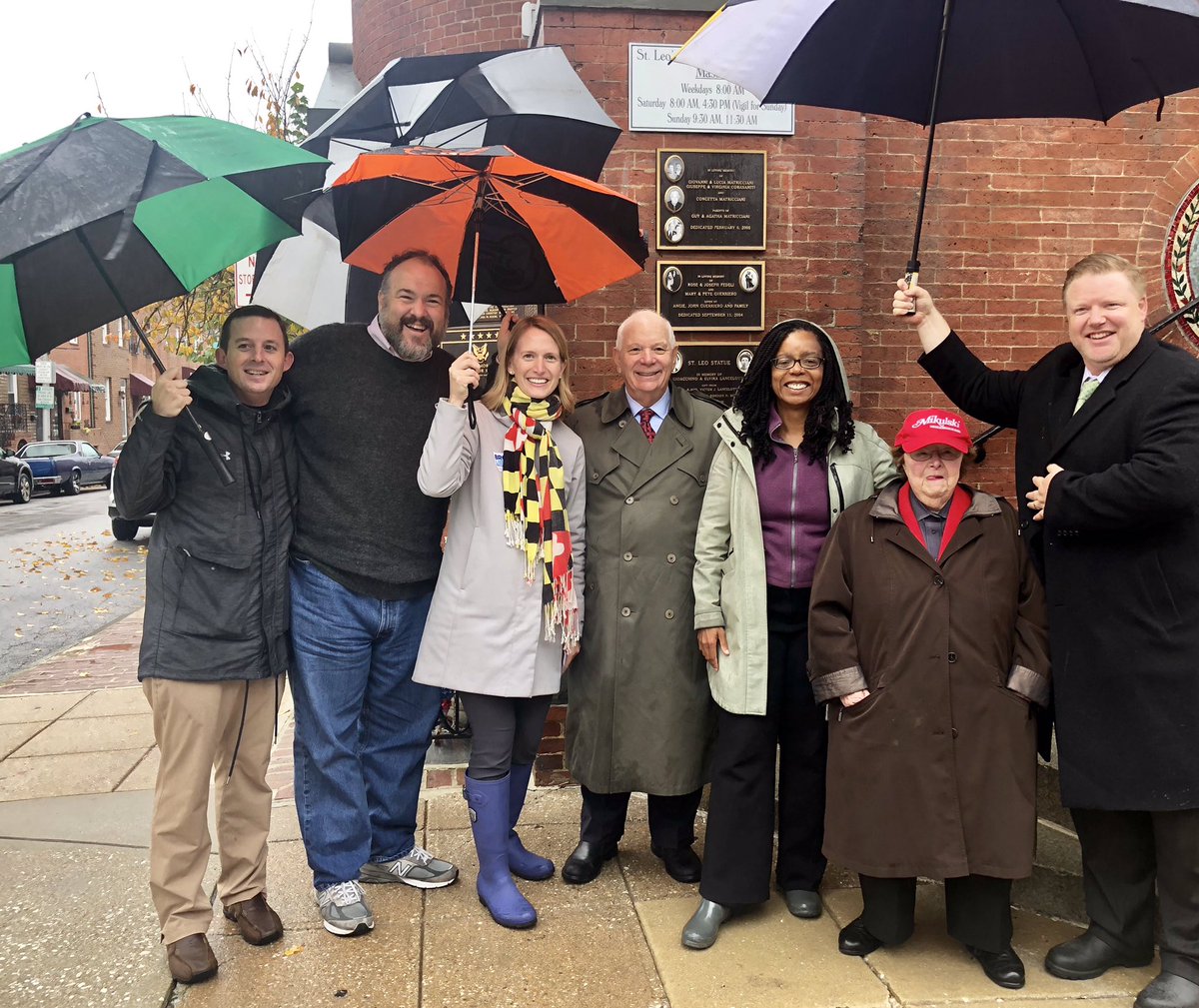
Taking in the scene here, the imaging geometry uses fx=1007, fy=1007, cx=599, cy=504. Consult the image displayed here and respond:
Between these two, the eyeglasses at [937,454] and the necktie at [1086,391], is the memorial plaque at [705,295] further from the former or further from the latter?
the necktie at [1086,391]

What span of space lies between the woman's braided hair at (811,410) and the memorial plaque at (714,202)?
1451 millimetres

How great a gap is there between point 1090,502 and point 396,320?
229 centimetres

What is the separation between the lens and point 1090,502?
2.90 metres

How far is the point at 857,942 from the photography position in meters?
3.31

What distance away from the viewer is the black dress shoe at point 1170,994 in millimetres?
2910

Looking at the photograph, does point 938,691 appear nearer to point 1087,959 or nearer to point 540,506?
point 1087,959

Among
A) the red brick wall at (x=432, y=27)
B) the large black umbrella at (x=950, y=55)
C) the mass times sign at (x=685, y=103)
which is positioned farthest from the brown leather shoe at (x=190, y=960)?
the red brick wall at (x=432, y=27)

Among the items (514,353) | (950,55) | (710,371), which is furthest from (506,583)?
(950,55)

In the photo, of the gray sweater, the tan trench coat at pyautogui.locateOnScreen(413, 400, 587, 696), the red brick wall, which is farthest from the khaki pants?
the red brick wall

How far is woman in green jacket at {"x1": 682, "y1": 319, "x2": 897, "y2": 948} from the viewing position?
344 cm

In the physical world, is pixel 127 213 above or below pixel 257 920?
above

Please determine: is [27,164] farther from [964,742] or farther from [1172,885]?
[1172,885]

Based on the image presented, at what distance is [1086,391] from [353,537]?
2443 mm

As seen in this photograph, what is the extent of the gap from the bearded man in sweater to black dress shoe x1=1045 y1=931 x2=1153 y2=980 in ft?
7.40
